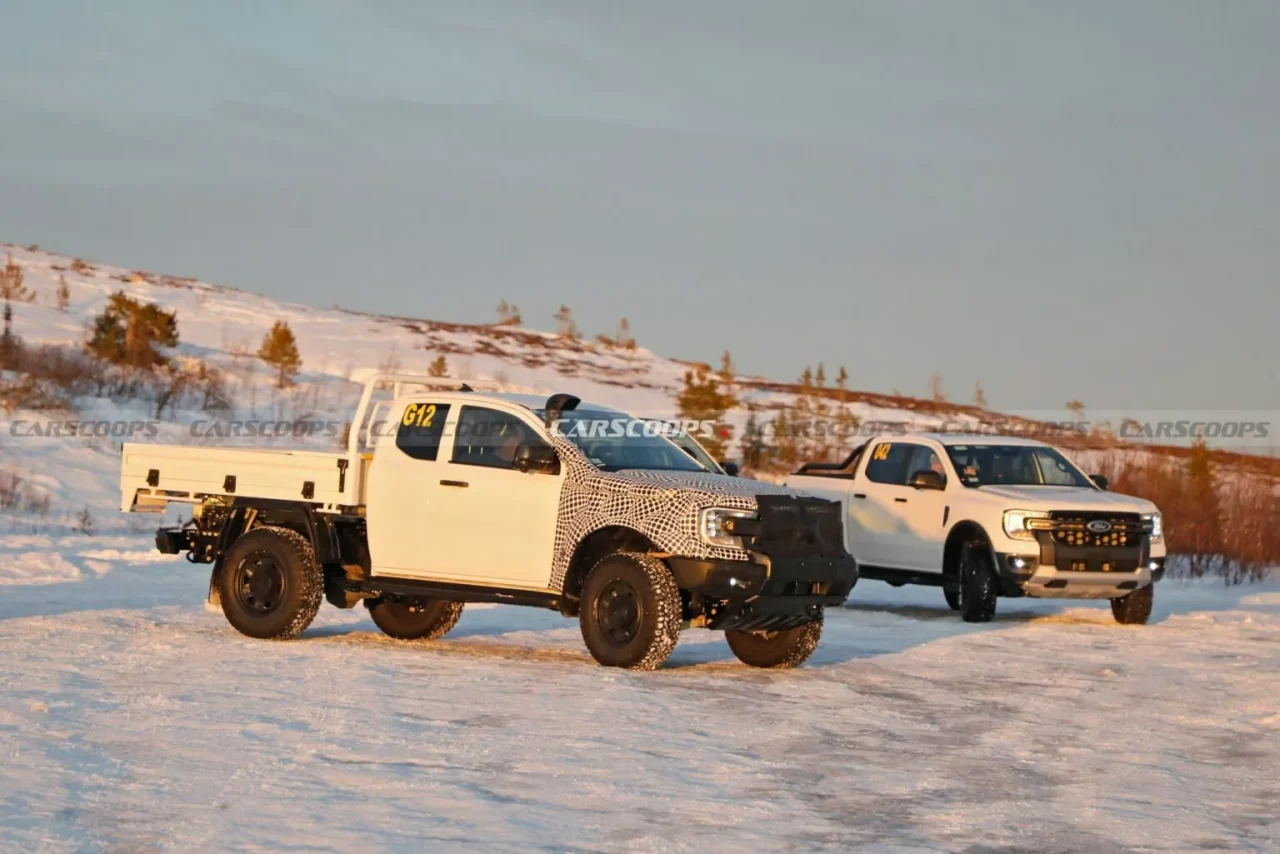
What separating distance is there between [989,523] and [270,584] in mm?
7271

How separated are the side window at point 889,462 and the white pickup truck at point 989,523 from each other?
11 millimetres

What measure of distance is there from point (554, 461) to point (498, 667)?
1.58m

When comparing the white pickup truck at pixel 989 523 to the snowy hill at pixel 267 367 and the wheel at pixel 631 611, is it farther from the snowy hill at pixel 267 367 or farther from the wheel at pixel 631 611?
the snowy hill at pixel 267 367

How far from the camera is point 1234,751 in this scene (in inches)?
417

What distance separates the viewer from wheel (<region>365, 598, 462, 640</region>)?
609 inches

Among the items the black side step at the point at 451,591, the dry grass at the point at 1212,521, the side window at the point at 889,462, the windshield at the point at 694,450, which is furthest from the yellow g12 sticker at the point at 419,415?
the dry grass at the point at 1212,521

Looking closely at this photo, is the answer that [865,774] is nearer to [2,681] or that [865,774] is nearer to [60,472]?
[2,681]

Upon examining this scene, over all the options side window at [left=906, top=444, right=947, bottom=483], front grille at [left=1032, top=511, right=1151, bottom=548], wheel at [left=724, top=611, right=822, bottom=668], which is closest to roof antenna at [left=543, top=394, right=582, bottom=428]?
wheel at [left=724, top=611, right=822, bottom=668]

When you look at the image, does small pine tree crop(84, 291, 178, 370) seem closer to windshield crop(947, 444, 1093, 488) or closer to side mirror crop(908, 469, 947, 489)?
windshield crop(947, 444, 1093, 488)

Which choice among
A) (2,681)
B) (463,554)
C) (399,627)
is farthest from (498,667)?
(2,681)

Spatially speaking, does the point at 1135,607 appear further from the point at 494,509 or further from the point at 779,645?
the point at 494,509

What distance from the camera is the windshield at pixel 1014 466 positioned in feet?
63.8

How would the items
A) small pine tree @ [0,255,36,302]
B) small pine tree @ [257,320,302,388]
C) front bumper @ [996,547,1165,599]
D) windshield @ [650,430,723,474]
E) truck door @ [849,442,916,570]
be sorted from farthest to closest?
small pine tree @ [0,255,36,302], small pine tree @ [257,320,302,388], truck door @ [849,442,916,570], front bumper @ [996,547,1165,599], windshield @ [650,430,723,474]

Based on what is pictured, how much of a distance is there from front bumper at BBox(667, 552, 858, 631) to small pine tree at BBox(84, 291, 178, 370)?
34.7m
